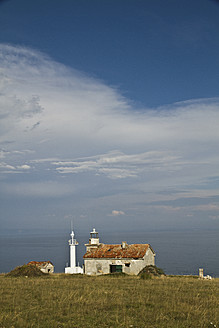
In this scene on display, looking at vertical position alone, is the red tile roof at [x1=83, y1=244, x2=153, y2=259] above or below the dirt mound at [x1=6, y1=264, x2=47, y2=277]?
above

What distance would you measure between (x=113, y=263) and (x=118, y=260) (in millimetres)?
688

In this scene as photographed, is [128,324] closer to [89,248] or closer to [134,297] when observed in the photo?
[134,297]

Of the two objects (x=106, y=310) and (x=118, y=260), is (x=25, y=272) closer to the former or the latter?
(x=118, y=260)

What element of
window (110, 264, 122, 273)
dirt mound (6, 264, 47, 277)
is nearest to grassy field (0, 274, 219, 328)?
dirt mound (6, 264, 47, 277)

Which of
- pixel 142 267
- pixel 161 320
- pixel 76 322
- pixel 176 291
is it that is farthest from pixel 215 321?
pixel 142 267

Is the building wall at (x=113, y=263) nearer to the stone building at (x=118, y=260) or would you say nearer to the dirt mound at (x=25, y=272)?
the stone building at (x=118, y=260)

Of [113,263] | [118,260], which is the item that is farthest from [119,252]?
[113,263]

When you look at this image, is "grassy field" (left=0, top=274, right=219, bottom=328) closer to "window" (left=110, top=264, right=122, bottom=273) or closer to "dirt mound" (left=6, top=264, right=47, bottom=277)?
"dirt mound" (left=6, top=264, right=47, bottom=277)

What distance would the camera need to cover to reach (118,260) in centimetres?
3656

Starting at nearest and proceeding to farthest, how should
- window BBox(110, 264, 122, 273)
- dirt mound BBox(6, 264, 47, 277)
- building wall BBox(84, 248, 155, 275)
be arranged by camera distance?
dirt mound BBox(6, 264, 47, 277) → building wall BBox(84, 248, 155, 275) → window BBox(110, 264, 122, 273)

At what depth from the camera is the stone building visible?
3641 cm

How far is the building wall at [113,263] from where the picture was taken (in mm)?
36312

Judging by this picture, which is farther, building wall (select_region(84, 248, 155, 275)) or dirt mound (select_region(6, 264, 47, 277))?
building wall (select_region(84, 248, 155, 275))

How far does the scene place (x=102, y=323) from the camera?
916cm
